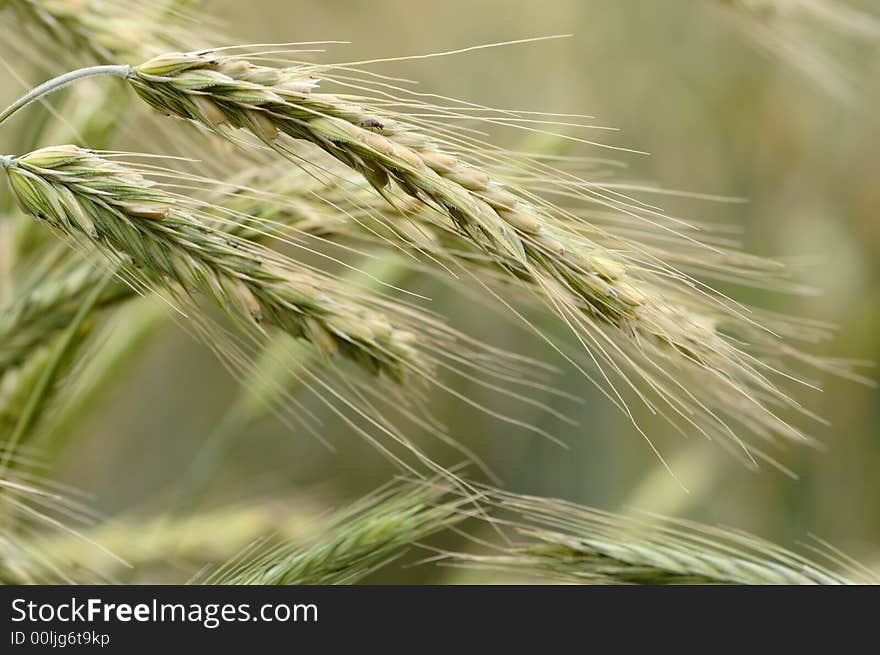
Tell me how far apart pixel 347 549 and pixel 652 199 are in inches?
67.9

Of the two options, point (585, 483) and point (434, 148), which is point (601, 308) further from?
point (585, 483)

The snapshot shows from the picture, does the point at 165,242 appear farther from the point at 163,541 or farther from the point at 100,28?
the point at 163,541

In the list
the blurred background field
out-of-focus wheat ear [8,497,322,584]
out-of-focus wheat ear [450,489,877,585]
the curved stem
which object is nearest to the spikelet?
the curved stem

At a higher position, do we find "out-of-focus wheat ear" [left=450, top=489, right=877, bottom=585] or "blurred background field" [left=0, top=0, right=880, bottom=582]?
"blurred background field" [left=0, top=0, right=880, bottom=582]

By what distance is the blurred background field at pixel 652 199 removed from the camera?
2076 mm

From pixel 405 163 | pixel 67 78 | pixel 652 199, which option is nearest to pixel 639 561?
pixel 405 163

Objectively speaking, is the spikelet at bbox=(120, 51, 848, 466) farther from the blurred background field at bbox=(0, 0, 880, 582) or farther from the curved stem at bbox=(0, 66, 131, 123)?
the blurred background field at bbox=(0, 0, 880, 582)

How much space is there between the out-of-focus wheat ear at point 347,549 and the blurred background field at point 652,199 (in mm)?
1283

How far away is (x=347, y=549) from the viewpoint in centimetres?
74

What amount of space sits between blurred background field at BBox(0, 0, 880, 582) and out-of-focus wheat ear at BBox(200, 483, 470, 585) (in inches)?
50.5

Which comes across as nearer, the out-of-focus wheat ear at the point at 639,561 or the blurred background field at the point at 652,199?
the out-of-focus wheat ear at the point at 639,561

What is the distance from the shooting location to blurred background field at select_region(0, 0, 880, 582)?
2.08 meters

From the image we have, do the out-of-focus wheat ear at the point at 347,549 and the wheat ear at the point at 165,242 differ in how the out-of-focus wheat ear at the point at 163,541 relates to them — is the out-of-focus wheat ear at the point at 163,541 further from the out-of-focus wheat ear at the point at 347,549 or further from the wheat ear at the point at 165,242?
the wheat ear at the point at 165,242

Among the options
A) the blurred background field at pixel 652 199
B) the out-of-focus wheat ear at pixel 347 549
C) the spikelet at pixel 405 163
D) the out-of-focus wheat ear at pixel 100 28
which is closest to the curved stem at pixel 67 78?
the spikelet at pixel 405 163
